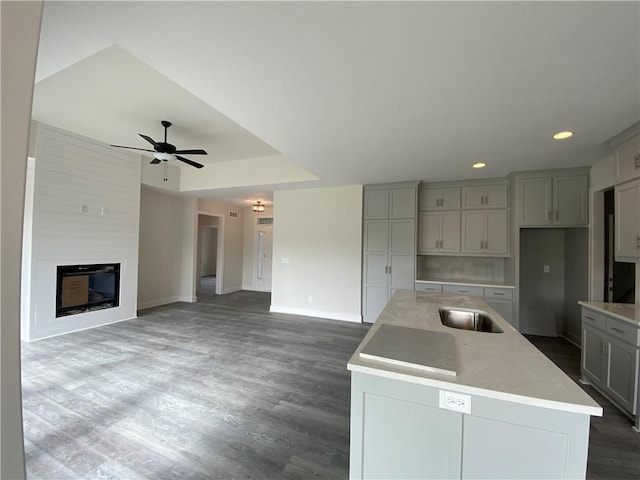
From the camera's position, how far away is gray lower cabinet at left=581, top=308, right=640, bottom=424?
212cm

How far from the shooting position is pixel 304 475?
164cm

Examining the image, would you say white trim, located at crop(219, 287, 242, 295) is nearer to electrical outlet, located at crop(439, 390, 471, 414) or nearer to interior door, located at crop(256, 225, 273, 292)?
interior door, located at crop(256, 225, 273, 292)

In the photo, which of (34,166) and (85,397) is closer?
(85,397)

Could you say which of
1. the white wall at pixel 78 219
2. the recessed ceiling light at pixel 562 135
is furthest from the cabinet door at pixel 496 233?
the white wall at pixel 78 219

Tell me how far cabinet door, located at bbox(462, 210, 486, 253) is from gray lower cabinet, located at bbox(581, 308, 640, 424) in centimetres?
181

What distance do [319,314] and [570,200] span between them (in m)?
4.43

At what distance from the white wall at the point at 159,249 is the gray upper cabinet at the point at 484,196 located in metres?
6.45

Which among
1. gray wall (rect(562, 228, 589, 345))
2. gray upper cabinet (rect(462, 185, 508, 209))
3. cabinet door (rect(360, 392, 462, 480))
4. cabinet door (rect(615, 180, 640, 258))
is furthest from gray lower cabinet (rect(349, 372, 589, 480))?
gray upper cabinet (rect(462, 185, 508, 209))

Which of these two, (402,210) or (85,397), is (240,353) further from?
(402,210)

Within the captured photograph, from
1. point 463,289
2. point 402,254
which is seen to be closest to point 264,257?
point 402,254

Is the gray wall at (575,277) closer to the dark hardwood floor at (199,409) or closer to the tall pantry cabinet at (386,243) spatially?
the dark hardwood floor at (199,409)

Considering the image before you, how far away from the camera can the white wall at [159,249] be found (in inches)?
226

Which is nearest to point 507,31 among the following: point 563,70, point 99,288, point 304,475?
point 563,70

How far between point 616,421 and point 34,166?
714cm
